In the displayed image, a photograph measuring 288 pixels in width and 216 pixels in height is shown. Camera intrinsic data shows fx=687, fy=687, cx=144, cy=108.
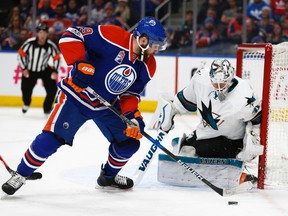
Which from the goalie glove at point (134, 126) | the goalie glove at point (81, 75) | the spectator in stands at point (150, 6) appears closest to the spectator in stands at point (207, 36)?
the spectator in stands at point (150, 6)

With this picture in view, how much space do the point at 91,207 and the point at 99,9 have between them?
19.7 feet

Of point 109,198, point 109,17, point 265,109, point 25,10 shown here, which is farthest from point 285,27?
point 109,198

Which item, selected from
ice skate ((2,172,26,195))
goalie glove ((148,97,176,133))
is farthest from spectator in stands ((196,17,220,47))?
ice skate ((2,172,26,195))

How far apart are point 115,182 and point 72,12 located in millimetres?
5629

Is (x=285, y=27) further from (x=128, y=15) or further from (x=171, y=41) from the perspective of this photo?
(x=128, y=15)

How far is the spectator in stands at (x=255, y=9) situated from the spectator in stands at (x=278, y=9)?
0.60ft

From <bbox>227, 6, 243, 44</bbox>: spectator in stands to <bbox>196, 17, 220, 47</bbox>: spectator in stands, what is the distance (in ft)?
0.58

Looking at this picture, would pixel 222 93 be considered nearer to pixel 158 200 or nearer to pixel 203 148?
pixel 203 148

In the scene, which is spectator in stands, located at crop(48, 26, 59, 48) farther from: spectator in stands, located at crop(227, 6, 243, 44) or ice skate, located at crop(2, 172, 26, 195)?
ice skate, located at crop(2, 172, 26, 195)

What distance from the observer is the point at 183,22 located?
8.91m

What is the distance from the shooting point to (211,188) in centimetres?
380

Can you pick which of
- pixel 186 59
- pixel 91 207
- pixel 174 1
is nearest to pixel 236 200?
pixel 91 207

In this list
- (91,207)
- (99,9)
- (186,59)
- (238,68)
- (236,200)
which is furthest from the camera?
(99,9)

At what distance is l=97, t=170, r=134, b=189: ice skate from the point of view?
12.9 feet
